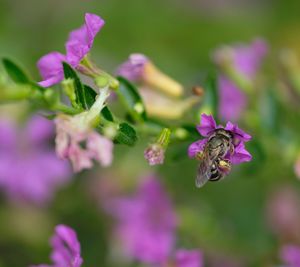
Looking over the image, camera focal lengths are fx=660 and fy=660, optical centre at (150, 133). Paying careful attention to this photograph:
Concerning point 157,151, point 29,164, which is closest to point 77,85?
point 157,151

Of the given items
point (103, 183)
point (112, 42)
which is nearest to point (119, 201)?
point (103, 183)

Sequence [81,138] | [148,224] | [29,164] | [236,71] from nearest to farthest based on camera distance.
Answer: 1. [81,138]
2. [236,71]
3. [148,224]
4. [29,164]

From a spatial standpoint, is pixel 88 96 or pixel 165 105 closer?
pixel 88 96

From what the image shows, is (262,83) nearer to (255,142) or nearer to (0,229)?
(255,142)

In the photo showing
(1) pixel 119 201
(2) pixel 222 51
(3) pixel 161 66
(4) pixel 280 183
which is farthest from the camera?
(3) pixel 161 66

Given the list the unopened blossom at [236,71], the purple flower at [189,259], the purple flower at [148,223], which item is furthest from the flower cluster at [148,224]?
the unopened blossom at [236,71]

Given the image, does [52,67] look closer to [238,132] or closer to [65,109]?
[65,109]

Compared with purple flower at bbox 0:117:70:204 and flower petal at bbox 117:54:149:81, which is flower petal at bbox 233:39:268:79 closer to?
flower petal at bbox 117:54:149:81
